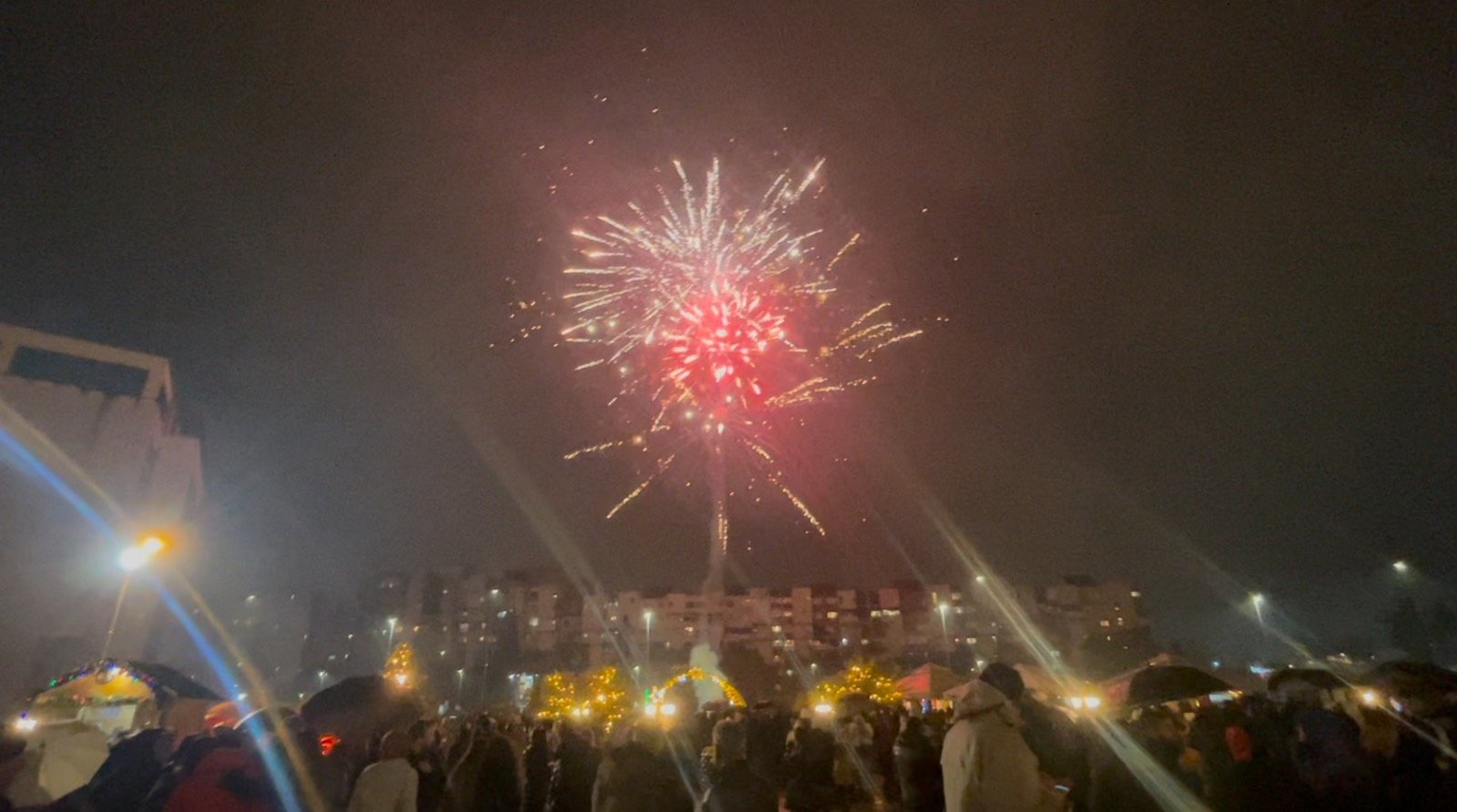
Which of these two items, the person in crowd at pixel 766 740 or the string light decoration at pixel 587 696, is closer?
the person in crowd at pixel 766 740

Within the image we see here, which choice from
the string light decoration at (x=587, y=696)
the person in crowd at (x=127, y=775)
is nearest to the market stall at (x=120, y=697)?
the string light decoration at (x=587, y=696)

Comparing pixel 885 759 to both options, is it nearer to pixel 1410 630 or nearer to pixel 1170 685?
pixel 1170 685

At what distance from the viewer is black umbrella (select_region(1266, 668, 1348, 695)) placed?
29.3 ft

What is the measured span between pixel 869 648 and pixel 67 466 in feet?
268

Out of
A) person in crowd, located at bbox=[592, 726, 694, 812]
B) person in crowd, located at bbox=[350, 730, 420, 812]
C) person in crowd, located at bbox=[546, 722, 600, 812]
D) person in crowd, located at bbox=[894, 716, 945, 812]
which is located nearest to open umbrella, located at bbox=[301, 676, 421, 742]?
person in crowd, located at bbox=[350, 730, 420, 812]

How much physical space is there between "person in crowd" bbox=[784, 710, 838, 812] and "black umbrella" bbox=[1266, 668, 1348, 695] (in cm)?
550

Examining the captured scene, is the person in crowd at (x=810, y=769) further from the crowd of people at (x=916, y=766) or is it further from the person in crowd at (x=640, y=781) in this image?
the person in crowd at (x=640, y=781)

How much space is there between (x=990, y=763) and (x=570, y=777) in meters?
6.45

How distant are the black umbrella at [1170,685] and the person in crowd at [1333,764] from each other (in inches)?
229

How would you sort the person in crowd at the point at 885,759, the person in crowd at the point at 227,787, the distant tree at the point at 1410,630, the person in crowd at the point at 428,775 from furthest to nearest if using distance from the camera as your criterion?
the distant tree at the point at 1410,630
the person in crowd at the point at 885,759
the person in crowd at the point at 428,775
the person in crowd at the point at 227,787

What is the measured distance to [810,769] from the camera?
1095 centimetres

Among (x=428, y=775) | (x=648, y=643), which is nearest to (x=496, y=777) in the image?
(x=428, y=775)

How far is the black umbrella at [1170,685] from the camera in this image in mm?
11844

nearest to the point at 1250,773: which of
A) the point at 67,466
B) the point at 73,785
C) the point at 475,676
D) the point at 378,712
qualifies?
the point at 378,712
